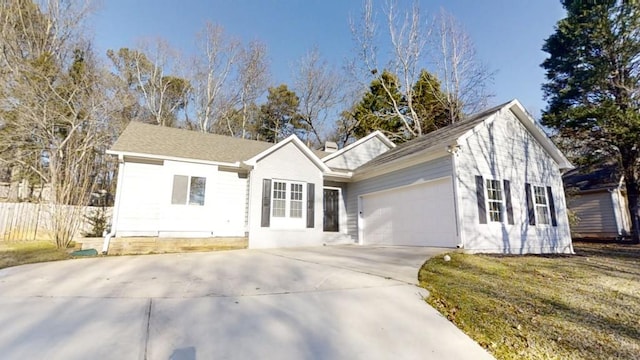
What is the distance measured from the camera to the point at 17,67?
1506cm

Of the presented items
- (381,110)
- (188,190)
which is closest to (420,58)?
(381,110)

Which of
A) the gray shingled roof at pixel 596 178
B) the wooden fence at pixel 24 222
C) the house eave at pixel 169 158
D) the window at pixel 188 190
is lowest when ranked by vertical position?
the wooden fence at pixel 24 222

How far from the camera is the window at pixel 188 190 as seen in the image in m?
10.2

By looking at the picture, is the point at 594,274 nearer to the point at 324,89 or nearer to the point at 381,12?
the point at 381,12

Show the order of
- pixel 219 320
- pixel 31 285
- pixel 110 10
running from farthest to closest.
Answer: pixel 110 10 < pixel 31 285 < pixel 219 320

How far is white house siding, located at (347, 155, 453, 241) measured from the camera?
9400 mm

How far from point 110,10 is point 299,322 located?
21.0 meters

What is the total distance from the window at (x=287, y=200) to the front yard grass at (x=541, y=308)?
5836mm

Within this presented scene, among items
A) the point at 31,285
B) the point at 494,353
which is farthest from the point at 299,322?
the point at 31,285

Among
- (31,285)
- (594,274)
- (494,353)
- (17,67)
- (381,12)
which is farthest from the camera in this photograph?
(381,12)

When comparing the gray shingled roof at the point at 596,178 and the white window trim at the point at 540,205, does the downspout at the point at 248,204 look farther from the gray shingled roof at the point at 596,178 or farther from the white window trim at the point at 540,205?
the gray shingled roof at the point at 596,178

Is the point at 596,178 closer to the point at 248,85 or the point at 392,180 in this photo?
the point at 392,180

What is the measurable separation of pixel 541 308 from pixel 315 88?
75.9 feet

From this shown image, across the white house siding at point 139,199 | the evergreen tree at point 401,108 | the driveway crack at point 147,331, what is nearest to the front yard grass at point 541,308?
the driveway crack at point 147,331
